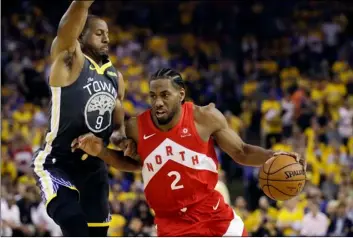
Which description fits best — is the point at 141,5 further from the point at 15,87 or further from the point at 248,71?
the point at 15,87

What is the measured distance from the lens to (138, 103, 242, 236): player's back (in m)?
5.55

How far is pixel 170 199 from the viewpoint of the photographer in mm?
5539

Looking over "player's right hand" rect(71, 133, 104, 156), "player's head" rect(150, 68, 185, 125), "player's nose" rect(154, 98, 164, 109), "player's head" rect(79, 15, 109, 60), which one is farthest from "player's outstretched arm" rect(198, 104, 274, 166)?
"player's head" rect(79, 15, 109, 60)

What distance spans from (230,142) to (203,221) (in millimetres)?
612

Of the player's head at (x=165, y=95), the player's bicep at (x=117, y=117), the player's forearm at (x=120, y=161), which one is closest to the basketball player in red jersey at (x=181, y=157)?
the player's head at (x=165, y=95)

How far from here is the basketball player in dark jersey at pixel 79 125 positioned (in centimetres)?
563

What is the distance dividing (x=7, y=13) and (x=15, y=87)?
3.72 metres

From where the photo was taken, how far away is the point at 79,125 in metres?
5.85

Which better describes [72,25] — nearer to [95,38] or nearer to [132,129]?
[95,38]

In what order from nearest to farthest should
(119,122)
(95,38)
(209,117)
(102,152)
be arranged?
1. (209,117)
2. (102,152)
3. (95,38)
4. (119,122)

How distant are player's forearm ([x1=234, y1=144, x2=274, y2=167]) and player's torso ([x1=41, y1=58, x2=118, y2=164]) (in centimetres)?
109


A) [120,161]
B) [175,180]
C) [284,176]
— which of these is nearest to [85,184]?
[120,161]

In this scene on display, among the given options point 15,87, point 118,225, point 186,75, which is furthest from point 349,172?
point 15,87

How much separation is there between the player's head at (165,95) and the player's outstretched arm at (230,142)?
0.25m
